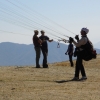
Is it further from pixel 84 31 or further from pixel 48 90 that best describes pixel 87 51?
pixel 48 90

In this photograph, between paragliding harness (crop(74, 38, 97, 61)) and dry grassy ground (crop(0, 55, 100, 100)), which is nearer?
dry grassy ground (crop(0, 55, 100, 100))

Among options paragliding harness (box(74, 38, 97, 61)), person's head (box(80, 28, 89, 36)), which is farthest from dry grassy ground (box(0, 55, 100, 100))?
person's head (box(80, 28, 89, 36))

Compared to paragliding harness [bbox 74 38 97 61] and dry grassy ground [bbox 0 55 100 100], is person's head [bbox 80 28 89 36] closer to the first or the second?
paragliding harness [bbox 74 38 97 61]

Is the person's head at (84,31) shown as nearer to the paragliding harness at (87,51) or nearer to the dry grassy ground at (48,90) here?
the paragliding harness at (87,51)

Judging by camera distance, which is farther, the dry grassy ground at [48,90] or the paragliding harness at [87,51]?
the paragliding harness at [87,51]

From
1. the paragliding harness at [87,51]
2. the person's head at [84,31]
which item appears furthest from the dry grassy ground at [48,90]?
the person's head at [84,31]

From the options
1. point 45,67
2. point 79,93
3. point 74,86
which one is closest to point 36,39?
point 45,67

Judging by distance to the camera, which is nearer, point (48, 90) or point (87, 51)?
point (48, 90)

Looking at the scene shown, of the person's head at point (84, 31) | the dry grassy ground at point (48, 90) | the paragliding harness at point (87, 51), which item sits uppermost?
the person's head at point (84, 31)

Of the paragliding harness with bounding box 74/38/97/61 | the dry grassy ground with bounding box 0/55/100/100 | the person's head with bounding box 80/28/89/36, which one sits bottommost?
the dry grassy ground with bounding box 0/55/100/100

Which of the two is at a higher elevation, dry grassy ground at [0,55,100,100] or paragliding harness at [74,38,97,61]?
paragliding harness at [74,38,97,61]

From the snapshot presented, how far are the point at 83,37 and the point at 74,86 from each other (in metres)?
2.34

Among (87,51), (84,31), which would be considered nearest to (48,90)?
(87,51)

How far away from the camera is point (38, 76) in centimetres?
1603
